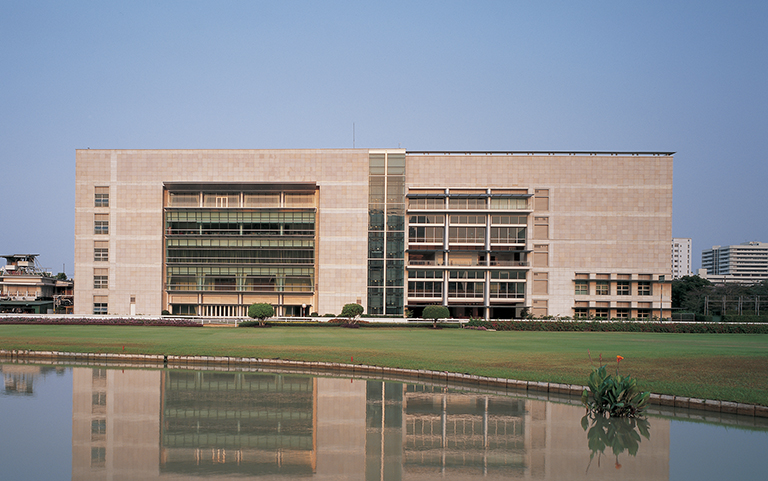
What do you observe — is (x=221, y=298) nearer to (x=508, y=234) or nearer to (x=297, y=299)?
(x=297, y=299)

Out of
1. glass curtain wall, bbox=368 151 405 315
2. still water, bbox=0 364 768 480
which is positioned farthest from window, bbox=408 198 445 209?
still water, bbox=0 364 768 480

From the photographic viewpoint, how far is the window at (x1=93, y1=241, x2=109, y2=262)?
8088 centimetres

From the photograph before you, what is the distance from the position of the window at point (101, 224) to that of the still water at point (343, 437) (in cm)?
6336

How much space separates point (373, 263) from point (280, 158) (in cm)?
1989

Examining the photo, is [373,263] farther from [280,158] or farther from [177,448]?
[177,448]

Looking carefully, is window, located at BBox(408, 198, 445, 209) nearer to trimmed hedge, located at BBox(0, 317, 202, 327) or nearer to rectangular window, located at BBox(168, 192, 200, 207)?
rectangular window, located at BBox(168, 192, 200, 207)

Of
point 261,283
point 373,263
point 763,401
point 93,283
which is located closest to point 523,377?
point 763,401

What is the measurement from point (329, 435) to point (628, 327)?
2171 inches

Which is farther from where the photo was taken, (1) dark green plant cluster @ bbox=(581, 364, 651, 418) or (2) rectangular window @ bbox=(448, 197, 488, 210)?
(2) rectangular window @ bbox=(448, 197, 488, 210)

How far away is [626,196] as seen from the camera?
81.3 m

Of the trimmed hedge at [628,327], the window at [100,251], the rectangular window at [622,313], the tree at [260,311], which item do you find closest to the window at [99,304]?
the window at [100,251]

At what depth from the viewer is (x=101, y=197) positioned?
3191 inches

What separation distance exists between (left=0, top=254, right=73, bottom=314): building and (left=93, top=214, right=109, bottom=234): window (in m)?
17.6

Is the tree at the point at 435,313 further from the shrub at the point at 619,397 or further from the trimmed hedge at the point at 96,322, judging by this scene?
the shrub at the point at 619,397
